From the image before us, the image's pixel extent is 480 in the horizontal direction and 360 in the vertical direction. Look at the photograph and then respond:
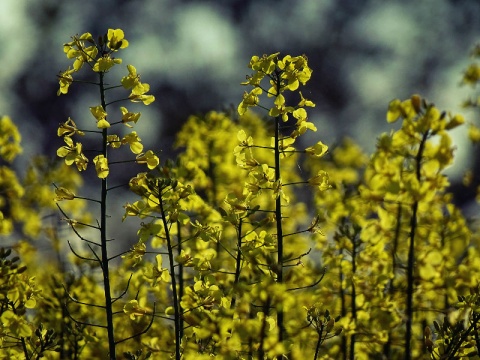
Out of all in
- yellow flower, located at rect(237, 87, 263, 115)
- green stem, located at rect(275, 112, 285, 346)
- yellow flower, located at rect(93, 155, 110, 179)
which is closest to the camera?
green stem, located at rect(275, 112, 285, 346)

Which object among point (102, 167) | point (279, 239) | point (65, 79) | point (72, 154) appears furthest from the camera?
point (65, 79)

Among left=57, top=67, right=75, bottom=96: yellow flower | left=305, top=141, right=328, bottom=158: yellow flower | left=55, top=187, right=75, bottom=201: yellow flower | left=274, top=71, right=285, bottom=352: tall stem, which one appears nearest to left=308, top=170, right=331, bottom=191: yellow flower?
left=305, top=141, right=328, bottom=158: yellow flower

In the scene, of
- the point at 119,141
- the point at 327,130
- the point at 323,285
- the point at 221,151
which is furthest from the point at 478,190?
the point at 327,130

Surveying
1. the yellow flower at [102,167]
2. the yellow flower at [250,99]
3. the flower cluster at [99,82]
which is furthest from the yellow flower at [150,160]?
the yellow flower at [250,99]

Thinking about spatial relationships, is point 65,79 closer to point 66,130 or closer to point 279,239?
point 66,130

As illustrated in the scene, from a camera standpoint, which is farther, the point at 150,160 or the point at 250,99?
the point at 250,99

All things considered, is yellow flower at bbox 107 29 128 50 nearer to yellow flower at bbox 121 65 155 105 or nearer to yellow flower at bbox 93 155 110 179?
yellow flower at bbox 121 65 155 105

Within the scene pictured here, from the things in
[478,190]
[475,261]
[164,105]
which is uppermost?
[164,105]

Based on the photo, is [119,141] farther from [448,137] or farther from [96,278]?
[96,278]

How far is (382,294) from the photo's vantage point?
5.11 meters

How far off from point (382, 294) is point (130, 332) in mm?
2750

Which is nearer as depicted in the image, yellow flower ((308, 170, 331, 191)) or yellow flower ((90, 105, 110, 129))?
yellow flower ((90, 105, 110, 129))

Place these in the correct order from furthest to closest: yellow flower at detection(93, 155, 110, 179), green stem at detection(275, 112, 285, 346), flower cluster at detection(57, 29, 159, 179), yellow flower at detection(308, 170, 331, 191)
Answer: yellow flower at detection(308, 170, 331, 191), flower cluster at detection(57, 29, 159, 179), yellow flower at detection(93, 155, 110, 179), green stem at detection(275, 112, 285, 346)

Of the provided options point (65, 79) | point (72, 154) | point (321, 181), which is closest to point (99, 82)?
point (65, 79)
